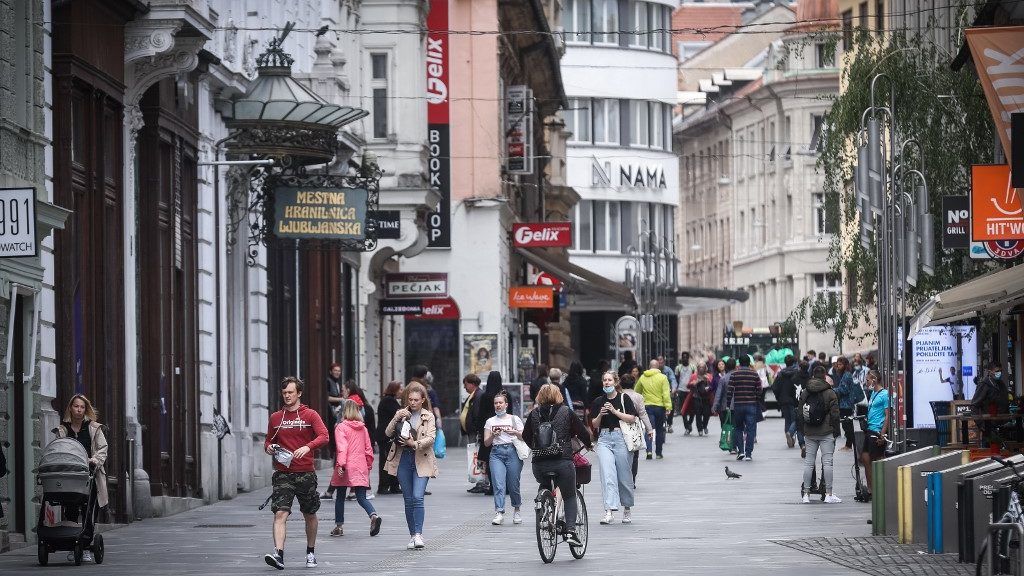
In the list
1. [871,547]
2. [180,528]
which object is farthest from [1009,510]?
[180,528]

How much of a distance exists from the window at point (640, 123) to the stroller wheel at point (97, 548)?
7518 cm

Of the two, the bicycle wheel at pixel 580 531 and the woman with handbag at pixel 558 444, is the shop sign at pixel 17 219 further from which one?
the bicycle wheel at pixel 580 531

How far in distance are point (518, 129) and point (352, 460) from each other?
112 ft

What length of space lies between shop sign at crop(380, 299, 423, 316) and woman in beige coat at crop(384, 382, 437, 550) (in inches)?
936

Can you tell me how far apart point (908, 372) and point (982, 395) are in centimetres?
497

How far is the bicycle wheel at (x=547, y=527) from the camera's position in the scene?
67.5ft

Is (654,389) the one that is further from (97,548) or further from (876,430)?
(97,548)

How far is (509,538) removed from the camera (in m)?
23.9

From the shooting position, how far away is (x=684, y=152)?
126812 mm

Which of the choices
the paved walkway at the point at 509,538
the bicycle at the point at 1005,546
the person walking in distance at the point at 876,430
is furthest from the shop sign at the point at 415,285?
the bicycle at the point at 1005,546

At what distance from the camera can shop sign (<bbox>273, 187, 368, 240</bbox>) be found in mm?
32938

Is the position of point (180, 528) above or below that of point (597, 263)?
below

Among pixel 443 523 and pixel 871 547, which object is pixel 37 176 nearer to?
pixel 443 523

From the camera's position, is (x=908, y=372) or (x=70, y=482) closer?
(x=70, y=482)
